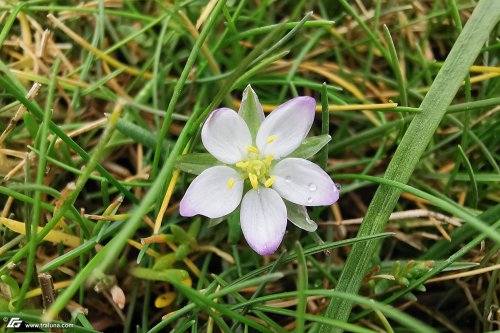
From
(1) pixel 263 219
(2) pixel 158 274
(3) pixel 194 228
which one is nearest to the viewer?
(1) pixel 263 219

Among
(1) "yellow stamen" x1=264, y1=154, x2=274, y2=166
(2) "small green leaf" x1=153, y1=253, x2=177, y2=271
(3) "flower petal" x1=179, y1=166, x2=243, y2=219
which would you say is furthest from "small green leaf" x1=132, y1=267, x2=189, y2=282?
(1) "yellow stamen" x1=264, y1=154, x2=274, y2=166

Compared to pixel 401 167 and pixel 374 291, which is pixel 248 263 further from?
pixel 401 167

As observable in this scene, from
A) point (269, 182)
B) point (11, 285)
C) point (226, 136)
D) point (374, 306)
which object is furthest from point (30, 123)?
point (374, 306)

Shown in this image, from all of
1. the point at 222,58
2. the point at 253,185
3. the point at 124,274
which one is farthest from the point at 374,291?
the point at 222,58

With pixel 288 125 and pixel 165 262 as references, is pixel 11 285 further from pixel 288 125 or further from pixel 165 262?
pixel 288 125

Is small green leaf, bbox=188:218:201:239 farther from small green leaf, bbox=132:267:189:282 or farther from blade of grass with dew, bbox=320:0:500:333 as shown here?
blade of grass with dew, bbox=320:0:500:333

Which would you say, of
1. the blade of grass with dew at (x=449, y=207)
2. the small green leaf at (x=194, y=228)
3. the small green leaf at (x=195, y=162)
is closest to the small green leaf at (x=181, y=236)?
the small green leaf at (x=194, y=228)
